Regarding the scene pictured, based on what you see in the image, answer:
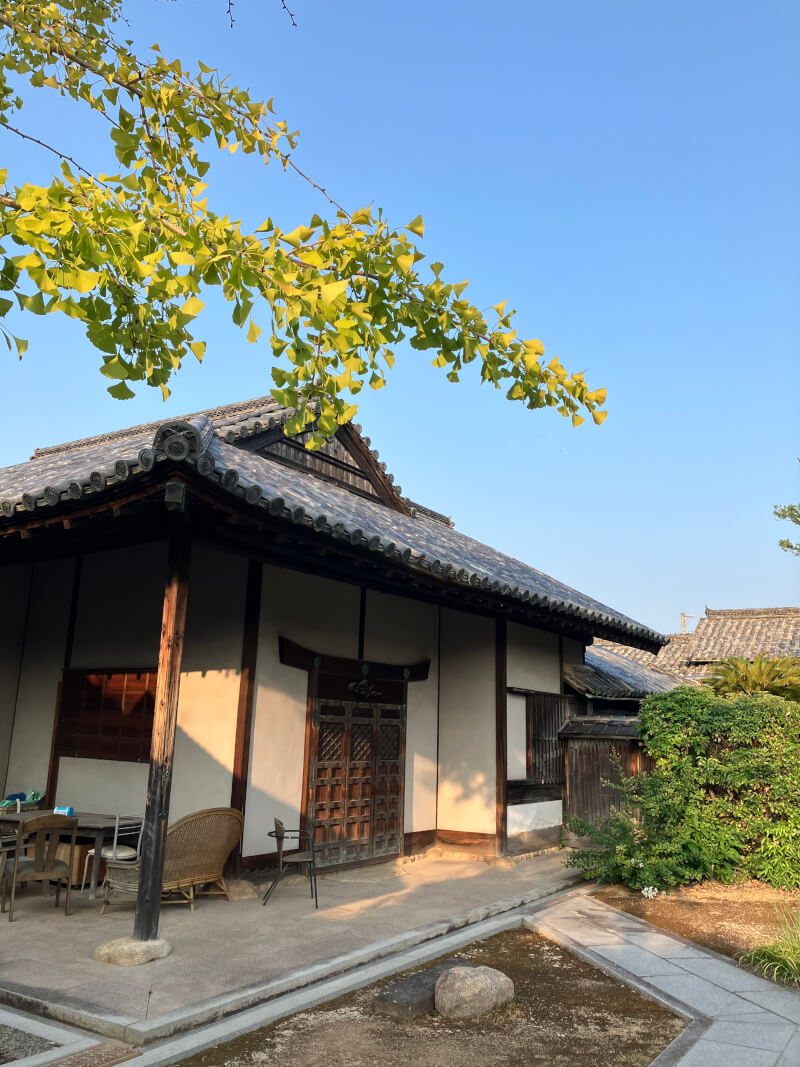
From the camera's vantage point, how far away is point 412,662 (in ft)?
33.4

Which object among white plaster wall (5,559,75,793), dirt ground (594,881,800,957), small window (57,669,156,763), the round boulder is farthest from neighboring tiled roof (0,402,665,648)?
dirt ground (594,881,800,957)

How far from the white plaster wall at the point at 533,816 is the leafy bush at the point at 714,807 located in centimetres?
197

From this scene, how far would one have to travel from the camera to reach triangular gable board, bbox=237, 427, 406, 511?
33.0ft

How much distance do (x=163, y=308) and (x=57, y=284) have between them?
71 centimetres

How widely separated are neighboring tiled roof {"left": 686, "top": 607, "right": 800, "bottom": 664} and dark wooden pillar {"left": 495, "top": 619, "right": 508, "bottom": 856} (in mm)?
21025

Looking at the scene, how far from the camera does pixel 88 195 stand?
3.21 meters

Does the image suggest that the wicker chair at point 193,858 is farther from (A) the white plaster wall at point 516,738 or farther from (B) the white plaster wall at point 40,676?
(A) the white plaster wall at point 516,738

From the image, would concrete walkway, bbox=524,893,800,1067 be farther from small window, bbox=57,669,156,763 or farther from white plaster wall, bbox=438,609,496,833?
small window, bbox=57,669,156,763

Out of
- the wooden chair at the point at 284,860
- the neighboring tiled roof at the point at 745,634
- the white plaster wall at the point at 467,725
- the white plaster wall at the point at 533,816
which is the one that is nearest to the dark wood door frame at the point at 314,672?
the wooden chair at the point at 284,860

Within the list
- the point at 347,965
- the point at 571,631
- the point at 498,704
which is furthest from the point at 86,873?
the point at 571,631

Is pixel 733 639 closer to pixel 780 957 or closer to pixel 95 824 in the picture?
pixel 780 957

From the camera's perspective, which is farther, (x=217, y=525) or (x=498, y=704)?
(x=498, y=704)

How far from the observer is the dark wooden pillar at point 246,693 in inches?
288

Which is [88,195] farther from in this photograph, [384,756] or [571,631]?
[571,631]
